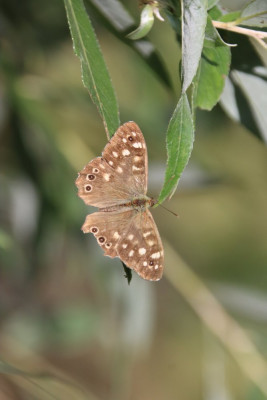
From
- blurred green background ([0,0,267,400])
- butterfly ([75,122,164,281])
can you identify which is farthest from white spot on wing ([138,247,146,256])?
blurred green background ([0,0,267,400])

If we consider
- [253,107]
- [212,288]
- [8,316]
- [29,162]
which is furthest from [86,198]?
[8,316]

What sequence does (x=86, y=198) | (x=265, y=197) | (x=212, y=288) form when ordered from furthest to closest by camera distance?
(x=265, y=197), (x=212, y=288), (x=86, y=198)

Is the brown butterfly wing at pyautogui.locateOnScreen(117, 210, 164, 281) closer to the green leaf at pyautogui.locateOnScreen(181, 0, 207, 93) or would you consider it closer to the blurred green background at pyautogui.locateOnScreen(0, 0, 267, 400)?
the green leaf at pyautogui.locateOnScreen(181, 0, 207, 93)

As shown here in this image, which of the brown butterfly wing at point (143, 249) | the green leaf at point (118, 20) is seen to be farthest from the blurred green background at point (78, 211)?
the brown butterfly wing at point (143, 249)

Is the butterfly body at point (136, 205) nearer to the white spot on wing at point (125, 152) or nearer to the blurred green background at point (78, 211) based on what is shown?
the white spot on wing at point (125, 152)

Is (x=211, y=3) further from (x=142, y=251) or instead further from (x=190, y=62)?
(x=142, y=251)

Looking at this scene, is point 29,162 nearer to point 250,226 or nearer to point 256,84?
point 256,84

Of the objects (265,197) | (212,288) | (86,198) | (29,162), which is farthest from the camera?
(265,197)

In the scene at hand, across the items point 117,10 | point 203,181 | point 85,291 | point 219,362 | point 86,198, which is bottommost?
point 85,291
